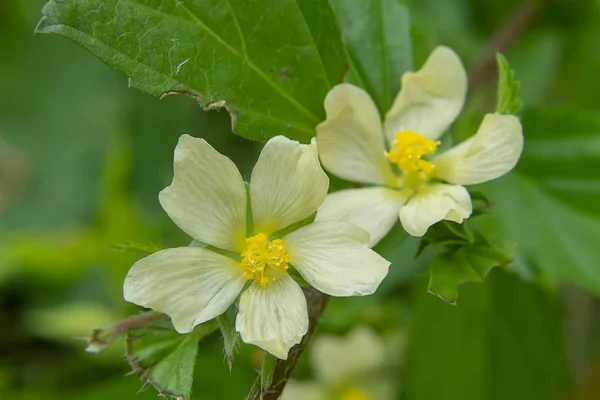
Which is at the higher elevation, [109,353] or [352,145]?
[352,145]

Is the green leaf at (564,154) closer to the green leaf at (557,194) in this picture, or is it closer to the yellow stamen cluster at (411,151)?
the green leaf at (557,194)

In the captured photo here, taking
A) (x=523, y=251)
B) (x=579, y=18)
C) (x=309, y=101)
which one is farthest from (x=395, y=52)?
(x=579, y=18)

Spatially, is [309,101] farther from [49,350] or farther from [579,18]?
[49,350]

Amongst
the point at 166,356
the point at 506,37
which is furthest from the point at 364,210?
the point at 506,37

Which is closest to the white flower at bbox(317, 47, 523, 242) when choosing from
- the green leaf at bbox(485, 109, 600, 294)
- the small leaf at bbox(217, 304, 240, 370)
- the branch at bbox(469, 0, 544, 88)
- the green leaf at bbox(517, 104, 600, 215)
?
the small leaf at bbox(217, 304, 240, 370)

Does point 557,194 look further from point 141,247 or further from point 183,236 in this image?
point 141,247
